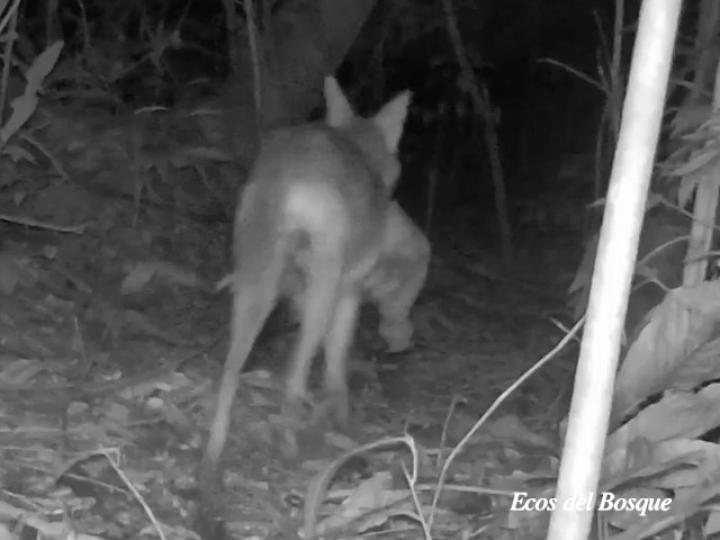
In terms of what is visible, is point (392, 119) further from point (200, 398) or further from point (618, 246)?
point (618, 246)

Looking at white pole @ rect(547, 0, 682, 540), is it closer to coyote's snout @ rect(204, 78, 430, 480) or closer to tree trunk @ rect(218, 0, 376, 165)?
coyote's snout @ rect(204, 78, 430, 480)

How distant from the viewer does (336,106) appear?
172 inches

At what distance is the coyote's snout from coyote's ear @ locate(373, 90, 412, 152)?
0.34 meters

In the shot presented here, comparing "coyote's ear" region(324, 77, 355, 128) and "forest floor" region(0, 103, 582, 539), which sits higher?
"coyote's ear" region(324, 77, 355, 128)

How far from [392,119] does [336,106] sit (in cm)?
20

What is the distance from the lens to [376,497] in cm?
252

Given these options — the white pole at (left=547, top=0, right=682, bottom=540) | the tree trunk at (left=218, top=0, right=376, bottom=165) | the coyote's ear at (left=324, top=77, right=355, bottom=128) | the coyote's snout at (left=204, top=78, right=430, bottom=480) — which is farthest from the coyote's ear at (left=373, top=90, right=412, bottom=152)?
the white pole at (left=547, top=0, right=682, bottom=540)

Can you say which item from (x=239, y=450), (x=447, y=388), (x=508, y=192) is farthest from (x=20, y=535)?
(x=508, y=192)

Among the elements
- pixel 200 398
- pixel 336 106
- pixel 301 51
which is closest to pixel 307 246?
pixel 200 398

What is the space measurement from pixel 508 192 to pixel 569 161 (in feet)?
1.44

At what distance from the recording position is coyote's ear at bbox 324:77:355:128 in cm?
433

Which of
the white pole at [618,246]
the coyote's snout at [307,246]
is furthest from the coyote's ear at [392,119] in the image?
the white pole at [618,246]

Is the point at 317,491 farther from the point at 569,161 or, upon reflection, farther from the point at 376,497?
the point at 569,161

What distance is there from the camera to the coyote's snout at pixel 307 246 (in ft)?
10.5
